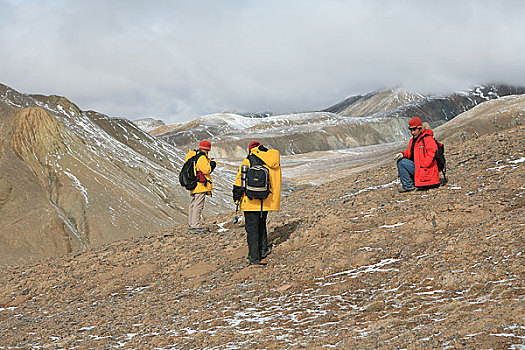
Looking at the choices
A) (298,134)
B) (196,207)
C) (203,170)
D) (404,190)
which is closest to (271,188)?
(203,170)

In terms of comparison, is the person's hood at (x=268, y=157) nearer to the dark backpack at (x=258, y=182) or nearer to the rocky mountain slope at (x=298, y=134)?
the dark backpack at (x=258, y=182)

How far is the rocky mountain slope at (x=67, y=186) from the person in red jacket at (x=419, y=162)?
16.8 meters

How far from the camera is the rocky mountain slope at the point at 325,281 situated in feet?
15.2

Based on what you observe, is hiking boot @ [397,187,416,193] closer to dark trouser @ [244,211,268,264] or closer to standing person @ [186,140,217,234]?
dark trouser @ [244,211,268,264]

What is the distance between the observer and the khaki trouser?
10.6m

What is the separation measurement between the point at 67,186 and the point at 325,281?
2255 cm

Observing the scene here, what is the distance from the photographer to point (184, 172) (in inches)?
404

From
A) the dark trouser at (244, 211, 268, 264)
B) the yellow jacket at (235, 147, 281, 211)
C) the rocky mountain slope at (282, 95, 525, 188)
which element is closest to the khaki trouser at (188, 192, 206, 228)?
the dark trouser at (244, 211, 268, 264)

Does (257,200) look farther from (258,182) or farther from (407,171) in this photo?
(407,171)

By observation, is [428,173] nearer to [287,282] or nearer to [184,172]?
[287,282]

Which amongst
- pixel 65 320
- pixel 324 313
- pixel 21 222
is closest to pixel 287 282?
pixel 324 313

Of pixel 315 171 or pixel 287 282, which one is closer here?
pixel 287 282

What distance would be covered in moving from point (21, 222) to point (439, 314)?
71.3ft

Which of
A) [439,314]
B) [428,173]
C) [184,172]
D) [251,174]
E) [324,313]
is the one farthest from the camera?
[184,172]
